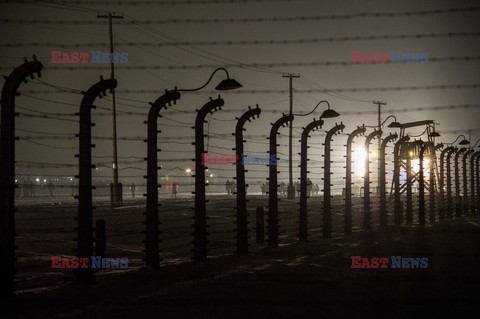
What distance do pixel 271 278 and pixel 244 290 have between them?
0.89 metres

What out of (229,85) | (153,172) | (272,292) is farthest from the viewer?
(229,85)

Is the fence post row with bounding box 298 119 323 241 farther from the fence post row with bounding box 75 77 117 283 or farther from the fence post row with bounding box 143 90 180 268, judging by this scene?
the fence post row with bounding box 75 77 117 283

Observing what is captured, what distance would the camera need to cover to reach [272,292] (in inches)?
243

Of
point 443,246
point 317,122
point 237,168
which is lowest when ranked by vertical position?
point 443,246

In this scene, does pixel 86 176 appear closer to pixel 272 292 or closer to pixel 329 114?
pixel 272 292

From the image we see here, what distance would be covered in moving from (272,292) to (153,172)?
9.12 ft

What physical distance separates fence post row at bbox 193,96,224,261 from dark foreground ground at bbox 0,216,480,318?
0.36m

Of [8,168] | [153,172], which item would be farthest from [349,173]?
[8,168]

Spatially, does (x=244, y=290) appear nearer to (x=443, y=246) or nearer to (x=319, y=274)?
(x=319, y=274)

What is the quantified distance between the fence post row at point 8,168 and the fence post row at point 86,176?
990mm

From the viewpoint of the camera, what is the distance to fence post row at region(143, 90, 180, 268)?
780 centimetres

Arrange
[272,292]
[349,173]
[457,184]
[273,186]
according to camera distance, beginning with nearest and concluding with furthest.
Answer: [272,292], [273,186], [349,173], [457,184]

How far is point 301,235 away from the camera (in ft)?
39.4

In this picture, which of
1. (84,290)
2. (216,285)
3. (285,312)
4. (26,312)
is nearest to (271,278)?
(216,285)
